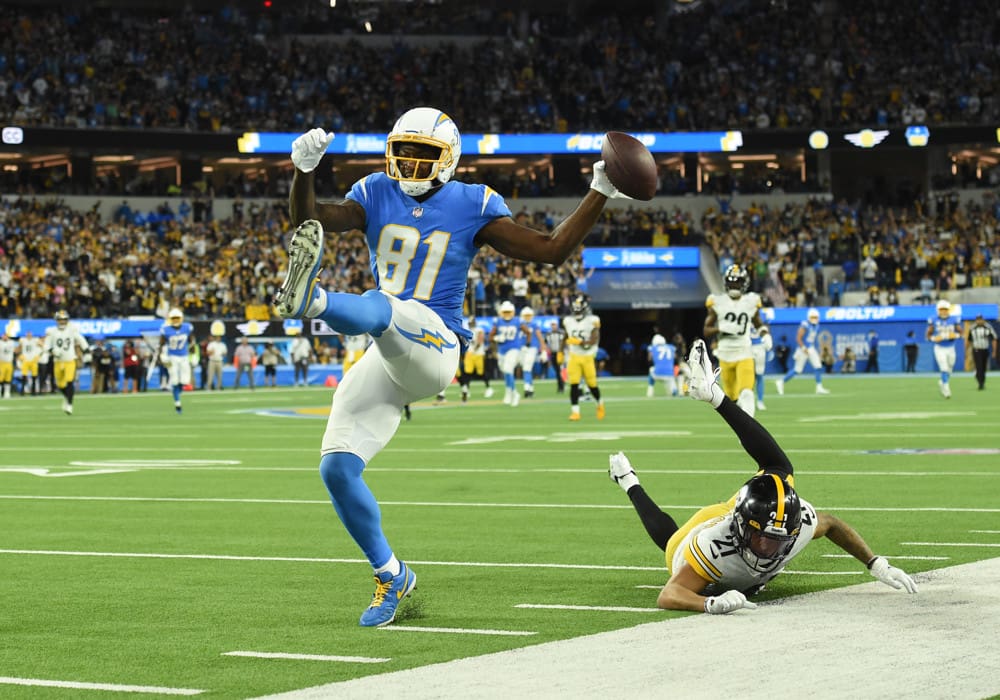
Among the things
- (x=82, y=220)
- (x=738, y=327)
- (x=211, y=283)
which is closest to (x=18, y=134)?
(x=82, y=220)

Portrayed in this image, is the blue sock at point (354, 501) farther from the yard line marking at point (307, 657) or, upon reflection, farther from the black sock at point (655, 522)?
the black sock at point (655, 522)

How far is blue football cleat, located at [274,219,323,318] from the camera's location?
541 centimetres

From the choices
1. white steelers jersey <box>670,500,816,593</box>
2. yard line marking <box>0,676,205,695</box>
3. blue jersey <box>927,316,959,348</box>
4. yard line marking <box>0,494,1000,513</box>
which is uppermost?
blue jersey <box>927,316,959,348</box>

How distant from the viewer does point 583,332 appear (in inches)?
927

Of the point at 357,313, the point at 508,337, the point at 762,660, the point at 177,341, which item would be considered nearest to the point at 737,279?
the point at 357,313

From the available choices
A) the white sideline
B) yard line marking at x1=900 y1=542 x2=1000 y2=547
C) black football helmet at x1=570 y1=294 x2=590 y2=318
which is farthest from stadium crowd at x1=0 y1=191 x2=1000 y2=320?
the white sideline

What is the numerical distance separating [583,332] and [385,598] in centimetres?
1745

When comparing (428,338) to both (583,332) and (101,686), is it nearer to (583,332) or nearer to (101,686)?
(101,686)

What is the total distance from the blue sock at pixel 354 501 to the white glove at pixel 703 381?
1645 millimetres

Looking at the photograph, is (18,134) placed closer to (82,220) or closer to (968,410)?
(82,220)

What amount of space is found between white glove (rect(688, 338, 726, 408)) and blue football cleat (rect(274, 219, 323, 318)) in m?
2.17

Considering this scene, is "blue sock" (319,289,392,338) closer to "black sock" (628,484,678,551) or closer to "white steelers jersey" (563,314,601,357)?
"black sock" (628,484,678,551)

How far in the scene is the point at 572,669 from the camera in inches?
199

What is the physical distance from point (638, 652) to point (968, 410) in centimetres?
1913
